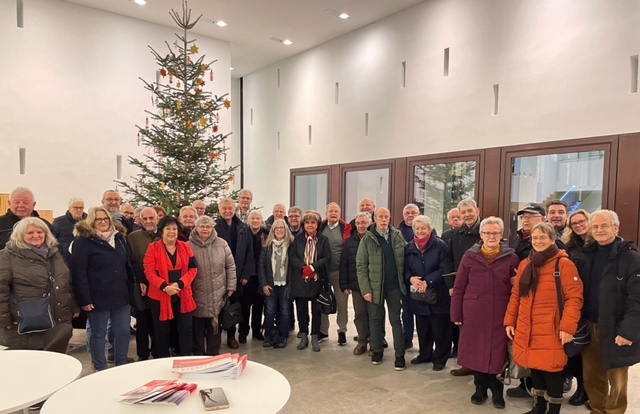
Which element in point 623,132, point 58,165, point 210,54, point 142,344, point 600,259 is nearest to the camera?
point 600,259

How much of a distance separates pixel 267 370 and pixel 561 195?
5.84 m

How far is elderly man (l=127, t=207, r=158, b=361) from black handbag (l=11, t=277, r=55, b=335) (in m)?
0.95

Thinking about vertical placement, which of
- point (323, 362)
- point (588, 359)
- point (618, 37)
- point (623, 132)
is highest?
point (618, 37)

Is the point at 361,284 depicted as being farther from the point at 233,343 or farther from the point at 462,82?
the point at 462,82

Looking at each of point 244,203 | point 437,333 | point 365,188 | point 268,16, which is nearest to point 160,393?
point 437,333

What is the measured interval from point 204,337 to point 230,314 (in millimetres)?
344

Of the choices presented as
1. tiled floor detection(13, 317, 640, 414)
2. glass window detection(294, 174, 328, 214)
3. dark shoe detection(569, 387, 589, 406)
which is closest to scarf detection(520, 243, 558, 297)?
tiled floor detection(13, 317, 640, 414)

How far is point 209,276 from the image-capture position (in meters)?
4.25

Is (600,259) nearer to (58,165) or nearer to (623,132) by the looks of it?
(623,132)

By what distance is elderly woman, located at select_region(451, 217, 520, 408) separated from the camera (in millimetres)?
3384

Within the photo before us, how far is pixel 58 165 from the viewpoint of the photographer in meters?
8.19

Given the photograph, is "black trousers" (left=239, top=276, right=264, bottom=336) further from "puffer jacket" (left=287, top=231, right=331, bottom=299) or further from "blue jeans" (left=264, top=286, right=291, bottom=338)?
"puffer jacket" (left=287, top=231, right=331, bottom=299)

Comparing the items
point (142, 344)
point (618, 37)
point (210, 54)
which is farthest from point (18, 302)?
point (210, 54)

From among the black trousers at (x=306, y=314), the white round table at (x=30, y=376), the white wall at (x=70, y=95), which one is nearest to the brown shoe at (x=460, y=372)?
the black trousers at (x=306, y=314)
